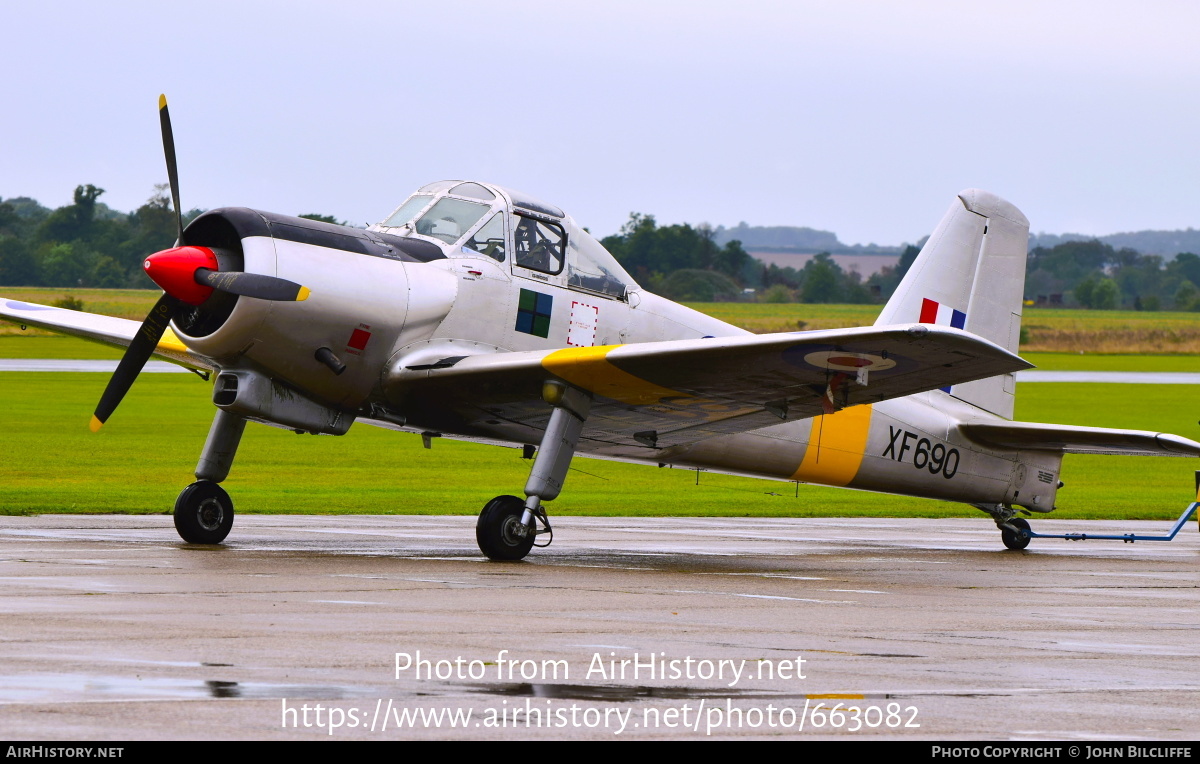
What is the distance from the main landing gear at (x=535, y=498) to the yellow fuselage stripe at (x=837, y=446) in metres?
3.76

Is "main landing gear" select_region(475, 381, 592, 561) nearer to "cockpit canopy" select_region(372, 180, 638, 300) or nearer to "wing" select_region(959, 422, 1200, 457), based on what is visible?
"cockpit canopy" select_region(372, 180, 638, 300)

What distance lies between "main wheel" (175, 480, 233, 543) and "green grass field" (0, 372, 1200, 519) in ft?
15.0

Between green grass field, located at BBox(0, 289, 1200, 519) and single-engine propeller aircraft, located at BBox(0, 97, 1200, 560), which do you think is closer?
single-engine propeller aircraft, located at BBox(0, 97, 1200, 560)

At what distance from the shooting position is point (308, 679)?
683 cm

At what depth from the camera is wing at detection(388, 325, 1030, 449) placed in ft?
39.7

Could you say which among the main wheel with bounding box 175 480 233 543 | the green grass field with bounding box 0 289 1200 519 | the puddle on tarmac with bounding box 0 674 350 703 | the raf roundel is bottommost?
the green grass field with bounding box 0 289 1200 519

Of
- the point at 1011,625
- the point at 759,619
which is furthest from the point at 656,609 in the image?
the point at 1011,625

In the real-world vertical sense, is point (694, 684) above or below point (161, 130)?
below

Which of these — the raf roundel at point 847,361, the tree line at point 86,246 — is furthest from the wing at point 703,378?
the tree line at point 86,246

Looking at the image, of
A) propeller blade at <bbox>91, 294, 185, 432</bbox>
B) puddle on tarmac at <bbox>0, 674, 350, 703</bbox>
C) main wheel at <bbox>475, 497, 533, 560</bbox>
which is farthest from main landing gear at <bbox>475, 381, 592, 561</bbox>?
puddle on tarmac at <bbox>0, 674, 350, 703</bbox>

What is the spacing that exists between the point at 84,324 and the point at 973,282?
9.70 m
